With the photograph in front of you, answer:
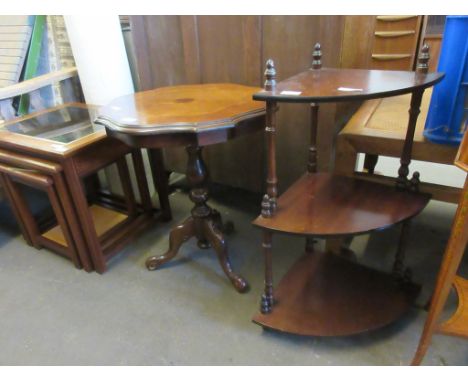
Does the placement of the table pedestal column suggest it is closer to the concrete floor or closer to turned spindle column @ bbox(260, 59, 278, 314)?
the concrete floor

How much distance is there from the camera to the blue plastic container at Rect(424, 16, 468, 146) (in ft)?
3.43

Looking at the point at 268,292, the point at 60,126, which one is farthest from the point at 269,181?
the point at 60,126

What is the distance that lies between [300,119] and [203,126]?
692 millimetres

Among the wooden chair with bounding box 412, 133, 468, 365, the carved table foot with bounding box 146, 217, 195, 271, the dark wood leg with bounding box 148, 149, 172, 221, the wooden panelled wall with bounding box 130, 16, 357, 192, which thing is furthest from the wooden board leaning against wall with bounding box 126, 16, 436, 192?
the wooden chair with bounding box 412, 133, 468, 365

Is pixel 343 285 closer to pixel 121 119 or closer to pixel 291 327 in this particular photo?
pixel 291 327

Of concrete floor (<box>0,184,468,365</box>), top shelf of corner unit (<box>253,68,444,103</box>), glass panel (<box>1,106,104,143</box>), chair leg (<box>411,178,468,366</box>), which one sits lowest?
concrete floor (<box>0,184,468,365</box>)

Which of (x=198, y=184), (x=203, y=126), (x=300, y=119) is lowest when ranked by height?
(x=198, y=184)

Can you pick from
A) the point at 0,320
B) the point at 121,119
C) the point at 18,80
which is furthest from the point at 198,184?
the point at 18,80

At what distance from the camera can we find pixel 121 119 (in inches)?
48.4

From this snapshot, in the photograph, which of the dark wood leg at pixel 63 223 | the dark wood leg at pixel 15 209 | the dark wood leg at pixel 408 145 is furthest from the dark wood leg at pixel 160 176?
the dark wood leg at pixel 408 145

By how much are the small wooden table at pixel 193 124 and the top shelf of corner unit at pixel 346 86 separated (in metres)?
0.24

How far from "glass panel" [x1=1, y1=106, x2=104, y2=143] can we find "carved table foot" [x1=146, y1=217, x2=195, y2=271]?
592mm

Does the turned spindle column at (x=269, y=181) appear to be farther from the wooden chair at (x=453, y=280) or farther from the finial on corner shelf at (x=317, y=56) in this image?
the wooden chair at (x=453, y=280)

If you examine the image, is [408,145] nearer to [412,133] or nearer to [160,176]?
[412,133]
